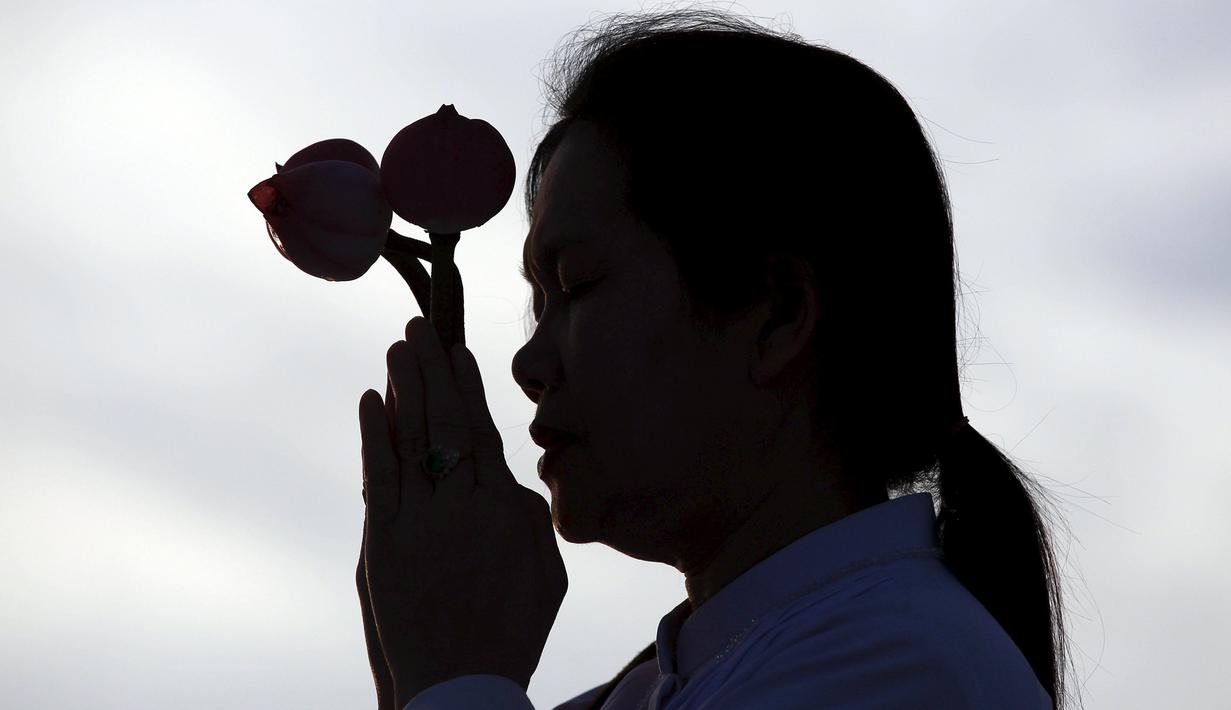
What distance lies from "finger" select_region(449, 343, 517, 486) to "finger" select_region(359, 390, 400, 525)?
0.09m

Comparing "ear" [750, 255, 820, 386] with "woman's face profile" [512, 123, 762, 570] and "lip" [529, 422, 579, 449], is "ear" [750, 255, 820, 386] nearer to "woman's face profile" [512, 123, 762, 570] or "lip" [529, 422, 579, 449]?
"woman's face profile" [512, 123, 762, 570]

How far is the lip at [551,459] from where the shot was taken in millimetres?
1612

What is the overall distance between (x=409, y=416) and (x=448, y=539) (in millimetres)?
149

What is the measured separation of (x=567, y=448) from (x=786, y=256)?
333mm

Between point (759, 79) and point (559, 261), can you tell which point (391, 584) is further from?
point (759, 79)

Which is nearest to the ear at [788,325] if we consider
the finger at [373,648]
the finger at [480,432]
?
the finger at [480,432]

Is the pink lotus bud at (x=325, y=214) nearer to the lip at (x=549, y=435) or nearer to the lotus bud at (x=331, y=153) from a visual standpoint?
the lotus bud at (x=331, y=153)

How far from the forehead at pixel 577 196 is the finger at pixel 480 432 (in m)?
0.16

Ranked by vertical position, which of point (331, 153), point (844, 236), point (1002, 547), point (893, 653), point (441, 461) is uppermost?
point (331, 153)

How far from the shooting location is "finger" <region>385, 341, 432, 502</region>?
5.35 ft

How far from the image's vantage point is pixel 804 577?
62.3 inches

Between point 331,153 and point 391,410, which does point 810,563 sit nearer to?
point 391,410

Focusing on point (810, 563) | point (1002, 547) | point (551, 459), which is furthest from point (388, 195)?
point (1002, 547)

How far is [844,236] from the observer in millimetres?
1699
